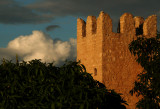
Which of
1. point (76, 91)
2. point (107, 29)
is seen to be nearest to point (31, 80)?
point (76, 91)

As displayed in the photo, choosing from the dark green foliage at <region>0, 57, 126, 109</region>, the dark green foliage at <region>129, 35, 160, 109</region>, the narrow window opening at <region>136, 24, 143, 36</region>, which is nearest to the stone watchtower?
the narrow window opening at <region>136, 24, 143, 36</region>

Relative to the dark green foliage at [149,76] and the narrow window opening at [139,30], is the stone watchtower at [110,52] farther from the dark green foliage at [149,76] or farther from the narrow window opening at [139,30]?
the dark green foliage at [149,76]

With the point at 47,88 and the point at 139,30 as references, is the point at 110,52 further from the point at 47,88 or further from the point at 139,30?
the point at 47,88

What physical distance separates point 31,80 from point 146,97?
828cm

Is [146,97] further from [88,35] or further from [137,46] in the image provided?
[88,35]

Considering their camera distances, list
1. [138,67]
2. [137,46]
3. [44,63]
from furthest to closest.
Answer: [138,67], [137,46], [44,63]

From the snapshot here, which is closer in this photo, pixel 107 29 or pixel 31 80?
A: pixel 31 80

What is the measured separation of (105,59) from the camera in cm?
2145

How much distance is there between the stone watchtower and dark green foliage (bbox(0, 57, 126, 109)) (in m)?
7.30

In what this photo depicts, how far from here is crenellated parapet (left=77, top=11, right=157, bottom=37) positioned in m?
21.8

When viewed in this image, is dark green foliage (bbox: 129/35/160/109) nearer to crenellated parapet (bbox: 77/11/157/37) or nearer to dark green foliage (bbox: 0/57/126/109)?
crenellated parapet (bbox: 77/11/157/37)

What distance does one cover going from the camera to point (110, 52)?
71.2 feet

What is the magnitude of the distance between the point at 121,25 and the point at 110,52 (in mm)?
2320

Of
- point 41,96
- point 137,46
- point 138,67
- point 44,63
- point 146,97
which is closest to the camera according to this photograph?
point 41,96
